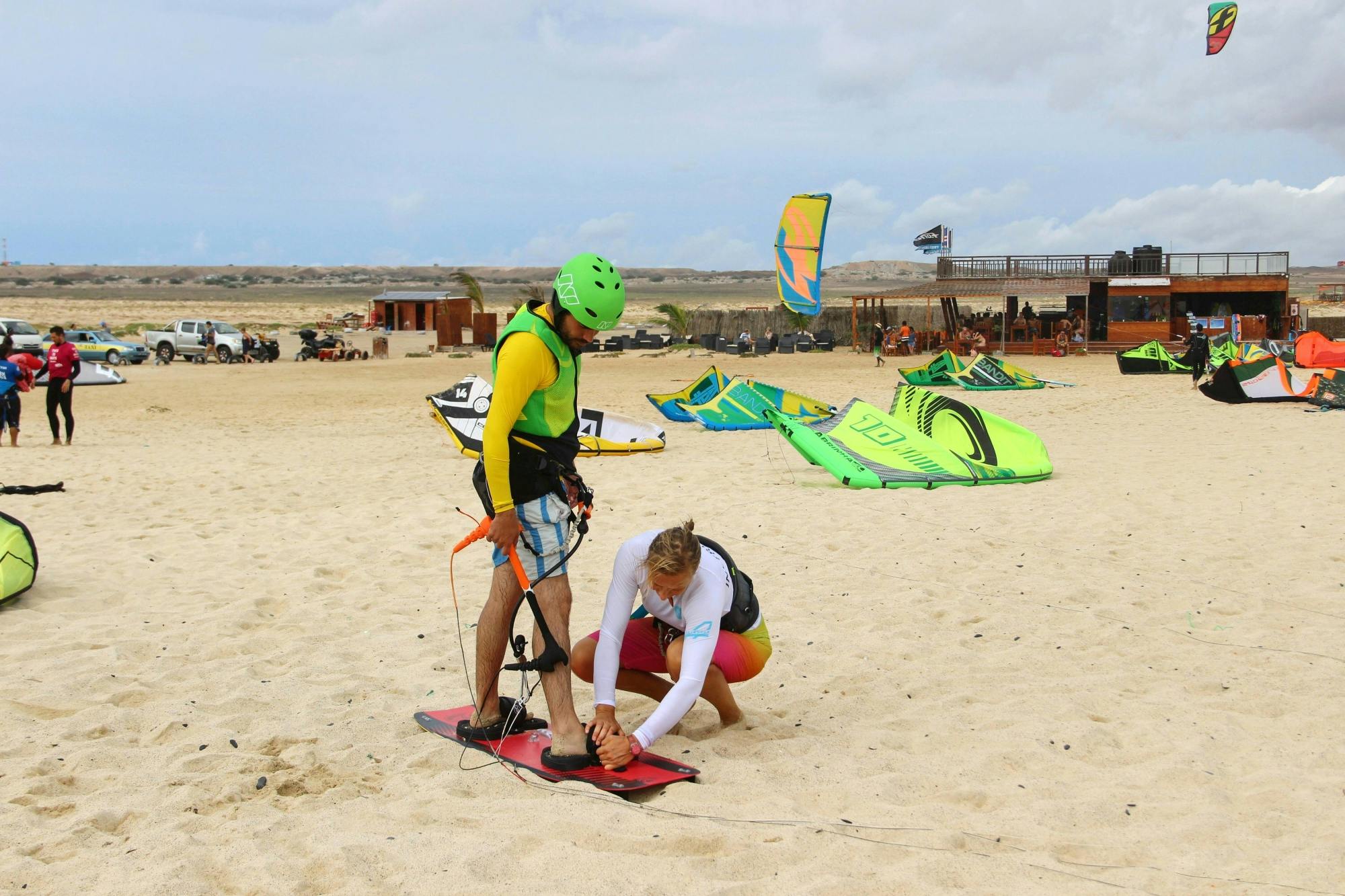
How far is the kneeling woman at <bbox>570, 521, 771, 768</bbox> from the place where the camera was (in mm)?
3793

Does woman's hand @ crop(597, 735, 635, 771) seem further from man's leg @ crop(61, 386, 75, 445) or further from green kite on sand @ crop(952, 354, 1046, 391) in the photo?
green kite on sand @ crop(952, 354, 1046, 391)

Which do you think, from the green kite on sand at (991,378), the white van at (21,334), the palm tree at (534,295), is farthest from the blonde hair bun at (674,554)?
the white van at (21,334)

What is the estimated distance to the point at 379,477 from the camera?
1062 centimetres

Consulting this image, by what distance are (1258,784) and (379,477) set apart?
8468 millimetres

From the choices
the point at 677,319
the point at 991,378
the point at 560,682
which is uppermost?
the point at 677,319

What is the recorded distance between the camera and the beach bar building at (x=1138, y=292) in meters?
33.3

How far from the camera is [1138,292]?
33781 millimetres

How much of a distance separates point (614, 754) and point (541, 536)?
0.79 metres

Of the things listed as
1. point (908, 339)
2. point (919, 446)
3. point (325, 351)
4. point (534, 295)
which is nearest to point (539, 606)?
point (534, 295)

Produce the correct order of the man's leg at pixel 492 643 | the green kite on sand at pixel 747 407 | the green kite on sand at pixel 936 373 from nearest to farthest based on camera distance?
the man's leg at pixel 492 643
the green kite on sand at pixel 747 407
the green kite on sand at pixel 936 373

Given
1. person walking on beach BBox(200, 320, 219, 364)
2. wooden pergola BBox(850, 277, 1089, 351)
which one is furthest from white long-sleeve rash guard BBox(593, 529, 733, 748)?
person walking on beach BBox(200, 320, 219, 364)

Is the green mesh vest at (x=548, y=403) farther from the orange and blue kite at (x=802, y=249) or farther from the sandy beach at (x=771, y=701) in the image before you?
the orange and blue kite at (x=802, y=249)

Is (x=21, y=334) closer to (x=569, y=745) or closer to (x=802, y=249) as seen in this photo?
(x=802, y=249)

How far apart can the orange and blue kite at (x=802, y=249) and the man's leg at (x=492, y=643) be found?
11.9 meters
